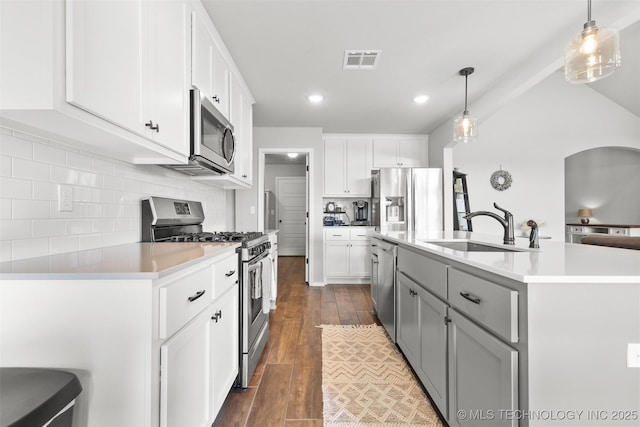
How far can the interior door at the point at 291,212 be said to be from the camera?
7.69 metres

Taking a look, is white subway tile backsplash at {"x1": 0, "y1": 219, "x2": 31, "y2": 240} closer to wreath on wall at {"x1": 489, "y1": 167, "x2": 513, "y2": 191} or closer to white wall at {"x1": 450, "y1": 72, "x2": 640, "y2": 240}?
white wall at {"x1": 450, "y1": 72, "x2": 640, "y2": 240}

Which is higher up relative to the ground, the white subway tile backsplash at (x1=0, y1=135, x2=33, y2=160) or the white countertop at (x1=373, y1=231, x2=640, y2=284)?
the white subway tile backsplash at (x1=0, y1=135, x2=33, y2=160)

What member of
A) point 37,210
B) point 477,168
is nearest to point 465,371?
point 37,210

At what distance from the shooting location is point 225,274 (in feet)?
5.00

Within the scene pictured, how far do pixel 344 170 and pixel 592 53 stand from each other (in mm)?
3523

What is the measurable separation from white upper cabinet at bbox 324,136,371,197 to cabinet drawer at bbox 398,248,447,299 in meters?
2.84

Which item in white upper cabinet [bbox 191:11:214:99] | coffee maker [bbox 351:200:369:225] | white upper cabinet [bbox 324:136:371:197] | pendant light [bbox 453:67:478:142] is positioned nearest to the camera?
white upper cabinet [bbox 191:11:214:99]

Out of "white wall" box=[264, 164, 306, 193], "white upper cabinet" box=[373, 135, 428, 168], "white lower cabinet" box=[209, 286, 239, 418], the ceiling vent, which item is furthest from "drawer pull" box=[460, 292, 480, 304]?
"white wall" box=[264, 164, 306, 193]

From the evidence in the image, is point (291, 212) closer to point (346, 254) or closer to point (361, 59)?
point (346, 254)

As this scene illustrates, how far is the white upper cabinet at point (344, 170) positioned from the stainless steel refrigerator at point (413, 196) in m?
0.56

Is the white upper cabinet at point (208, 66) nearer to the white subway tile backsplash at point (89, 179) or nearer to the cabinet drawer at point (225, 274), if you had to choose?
the white subway tile backsplash at point (89, 179)

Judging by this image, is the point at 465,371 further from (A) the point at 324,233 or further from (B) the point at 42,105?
(A) the point at 324,233

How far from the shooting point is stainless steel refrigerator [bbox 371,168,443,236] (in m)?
4.35

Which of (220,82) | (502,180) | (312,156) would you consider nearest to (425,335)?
(220,82)
